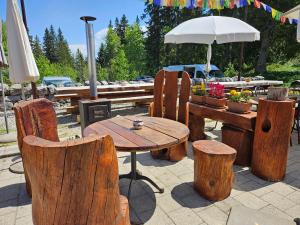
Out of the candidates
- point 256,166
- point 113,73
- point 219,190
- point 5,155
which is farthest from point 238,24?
point 113,73

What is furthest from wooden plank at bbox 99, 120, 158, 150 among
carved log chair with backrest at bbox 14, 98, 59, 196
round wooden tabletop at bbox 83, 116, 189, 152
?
carved log chair with backrest at bbox 14, 98, 59, 196

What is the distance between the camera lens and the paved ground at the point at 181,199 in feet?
7.37

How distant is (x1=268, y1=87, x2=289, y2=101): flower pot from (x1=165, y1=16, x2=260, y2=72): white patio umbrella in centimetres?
187

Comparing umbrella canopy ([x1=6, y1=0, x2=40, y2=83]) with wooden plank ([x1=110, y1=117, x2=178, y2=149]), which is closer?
wooden plank ([x1=110, y1=117, x2=178, y2=149])

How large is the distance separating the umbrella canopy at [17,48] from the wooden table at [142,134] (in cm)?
164

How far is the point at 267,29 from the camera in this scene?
781 inches

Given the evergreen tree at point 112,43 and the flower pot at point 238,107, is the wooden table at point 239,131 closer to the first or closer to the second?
the flower pot at point 238,107

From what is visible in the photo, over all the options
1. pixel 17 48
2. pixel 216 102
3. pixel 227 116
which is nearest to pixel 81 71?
pixel 17 48

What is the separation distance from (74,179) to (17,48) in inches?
123

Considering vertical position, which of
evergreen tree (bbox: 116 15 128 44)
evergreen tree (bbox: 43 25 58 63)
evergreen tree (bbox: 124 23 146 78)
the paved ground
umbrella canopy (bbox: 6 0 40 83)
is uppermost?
evergreen tree (bbox: 116 15 128 44)

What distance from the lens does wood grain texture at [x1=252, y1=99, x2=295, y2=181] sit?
2.68 metres

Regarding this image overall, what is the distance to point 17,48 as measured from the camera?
344 centimetres

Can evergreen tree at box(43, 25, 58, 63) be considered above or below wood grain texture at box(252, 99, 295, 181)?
above

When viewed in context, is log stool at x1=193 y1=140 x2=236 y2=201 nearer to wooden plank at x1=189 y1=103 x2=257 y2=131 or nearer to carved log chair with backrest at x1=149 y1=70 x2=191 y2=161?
wooden plank at x1=189 y1=103 x2=257 y2=131
